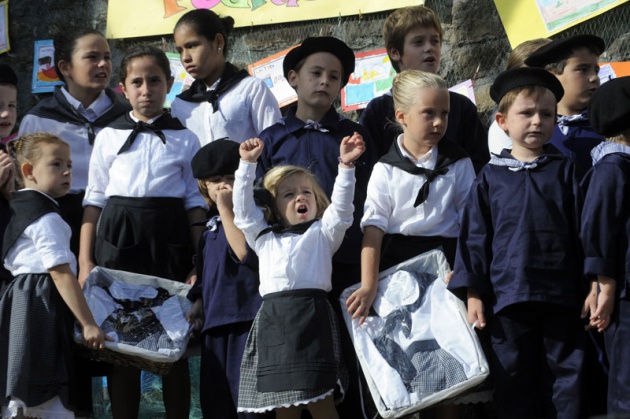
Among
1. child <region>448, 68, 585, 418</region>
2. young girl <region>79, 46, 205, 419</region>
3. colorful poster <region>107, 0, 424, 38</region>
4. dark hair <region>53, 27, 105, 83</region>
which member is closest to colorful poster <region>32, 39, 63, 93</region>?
colorful poster <region>107, 0, 424, 38</region>

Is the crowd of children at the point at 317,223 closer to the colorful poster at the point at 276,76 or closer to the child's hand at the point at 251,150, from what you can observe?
the child's hand at the point at 251,150

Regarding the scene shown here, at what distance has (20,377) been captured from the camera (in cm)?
370

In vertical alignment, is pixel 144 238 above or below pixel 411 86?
below

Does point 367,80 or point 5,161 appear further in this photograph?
point 367,80

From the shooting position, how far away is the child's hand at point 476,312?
3.49m

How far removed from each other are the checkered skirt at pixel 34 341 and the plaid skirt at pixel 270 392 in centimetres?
76

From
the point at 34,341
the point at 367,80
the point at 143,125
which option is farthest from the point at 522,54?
the point at 34,341

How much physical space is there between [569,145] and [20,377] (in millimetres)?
2439

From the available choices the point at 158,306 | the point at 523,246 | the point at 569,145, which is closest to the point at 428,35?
the point at 569,145

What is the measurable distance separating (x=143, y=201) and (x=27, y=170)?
515 millimetres

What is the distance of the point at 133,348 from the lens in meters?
3.76

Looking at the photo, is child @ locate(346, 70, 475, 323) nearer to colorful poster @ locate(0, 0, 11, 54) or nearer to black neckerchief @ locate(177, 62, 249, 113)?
black neckerchief @ locate(177, 62, 249, 113)

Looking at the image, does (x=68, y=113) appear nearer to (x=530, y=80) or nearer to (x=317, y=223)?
(x=317, y=223)

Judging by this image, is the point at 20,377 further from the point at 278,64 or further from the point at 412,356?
the point at 278,64
